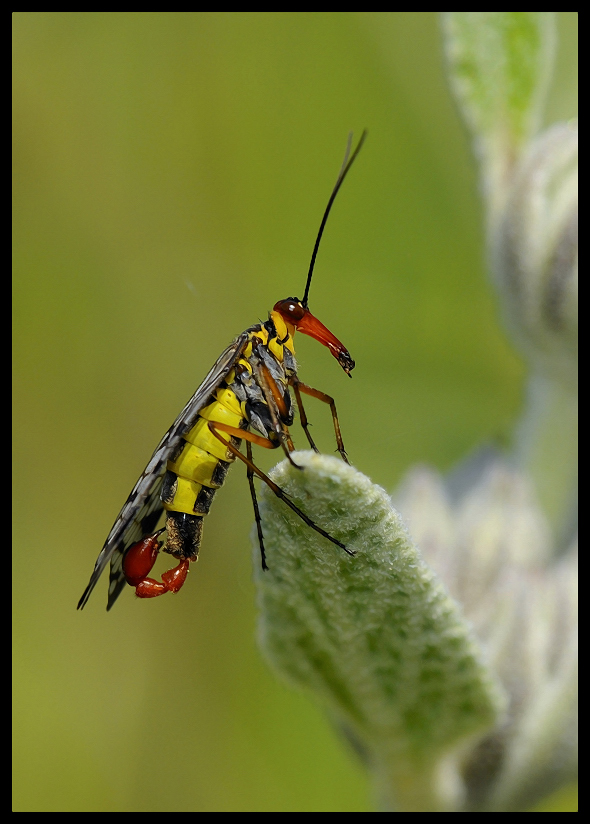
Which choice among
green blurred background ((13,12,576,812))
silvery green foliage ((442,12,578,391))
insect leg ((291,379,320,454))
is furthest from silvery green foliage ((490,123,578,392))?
green blurred background ((13,12,576,812))

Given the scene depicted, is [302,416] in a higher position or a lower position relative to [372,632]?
higher

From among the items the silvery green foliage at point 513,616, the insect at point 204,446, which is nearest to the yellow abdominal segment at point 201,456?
the insect at point 204,446

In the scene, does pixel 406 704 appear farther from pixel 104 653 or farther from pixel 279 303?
pixel 104 653

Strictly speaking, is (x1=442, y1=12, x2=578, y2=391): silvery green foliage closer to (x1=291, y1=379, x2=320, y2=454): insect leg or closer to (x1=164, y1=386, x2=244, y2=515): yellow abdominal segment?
Result: (x1=291, y1=379, x2=320, y2=454): insect leg

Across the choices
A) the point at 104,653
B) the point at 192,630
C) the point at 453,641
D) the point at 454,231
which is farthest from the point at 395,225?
the point at 453,641

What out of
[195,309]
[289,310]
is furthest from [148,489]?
[195,309]

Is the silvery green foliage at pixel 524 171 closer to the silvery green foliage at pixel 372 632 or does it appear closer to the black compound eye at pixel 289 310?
the black compound eye at pixel 289 310

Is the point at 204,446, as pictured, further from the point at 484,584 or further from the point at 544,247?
the point at 544,247
